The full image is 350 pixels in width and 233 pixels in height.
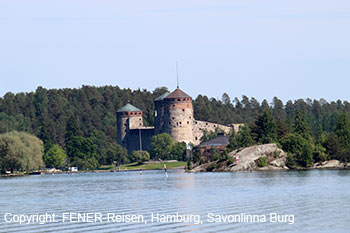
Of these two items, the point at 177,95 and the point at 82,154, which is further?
the point at 177,95

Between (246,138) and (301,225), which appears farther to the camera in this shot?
(246,138)

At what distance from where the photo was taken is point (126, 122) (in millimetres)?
154625

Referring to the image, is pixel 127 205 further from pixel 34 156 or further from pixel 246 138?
pixel 34 156

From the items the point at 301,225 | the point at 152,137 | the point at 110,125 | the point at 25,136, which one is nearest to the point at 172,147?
the point at 152,137

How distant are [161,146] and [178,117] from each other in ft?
35.5

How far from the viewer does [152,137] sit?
14350 centimetres

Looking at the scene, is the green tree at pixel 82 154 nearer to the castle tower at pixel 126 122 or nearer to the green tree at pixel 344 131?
the castle tower at pixel 126 122

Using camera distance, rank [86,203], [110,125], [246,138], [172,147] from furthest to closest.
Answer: [110,125], [172,147], [246,138], [86,203]

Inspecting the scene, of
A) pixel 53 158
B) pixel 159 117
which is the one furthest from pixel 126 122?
pixel 53 158

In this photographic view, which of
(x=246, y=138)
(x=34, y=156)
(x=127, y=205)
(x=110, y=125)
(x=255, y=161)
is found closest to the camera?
(x=127, y=205)

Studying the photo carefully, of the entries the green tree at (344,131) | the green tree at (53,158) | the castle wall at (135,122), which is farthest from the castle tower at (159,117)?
the green tree at (344,131)

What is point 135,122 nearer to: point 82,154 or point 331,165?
point 82,154

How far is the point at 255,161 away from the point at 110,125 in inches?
4692

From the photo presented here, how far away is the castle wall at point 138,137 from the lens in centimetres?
15025
